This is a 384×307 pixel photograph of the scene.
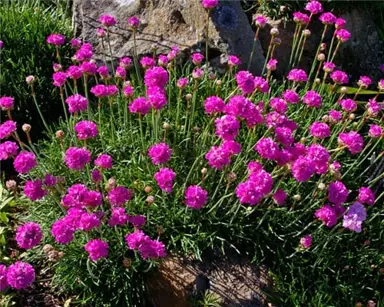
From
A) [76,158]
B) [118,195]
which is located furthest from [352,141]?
[76,158]

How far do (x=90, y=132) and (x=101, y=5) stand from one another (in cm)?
194

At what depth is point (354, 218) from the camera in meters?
2.88

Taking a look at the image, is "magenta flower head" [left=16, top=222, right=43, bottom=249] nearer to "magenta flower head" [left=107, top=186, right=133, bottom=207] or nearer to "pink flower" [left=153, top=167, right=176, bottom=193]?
"magenta flower head" [left=107, top=186, right=133, bottom=207]

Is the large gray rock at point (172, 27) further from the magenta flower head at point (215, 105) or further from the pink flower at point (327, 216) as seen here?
the pink flower at point (327, 216)

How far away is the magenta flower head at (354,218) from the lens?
113 inches

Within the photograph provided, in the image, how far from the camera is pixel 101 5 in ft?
14.4

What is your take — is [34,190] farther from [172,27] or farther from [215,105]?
[172,27]

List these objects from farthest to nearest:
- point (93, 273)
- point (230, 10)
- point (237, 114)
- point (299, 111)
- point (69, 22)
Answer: point (69, 22) → point (230, 10) → point (299, 111) → point (93, 273) → point (237, 114)

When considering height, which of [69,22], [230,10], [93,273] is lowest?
[93,273]

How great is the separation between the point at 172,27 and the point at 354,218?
6.71 feet

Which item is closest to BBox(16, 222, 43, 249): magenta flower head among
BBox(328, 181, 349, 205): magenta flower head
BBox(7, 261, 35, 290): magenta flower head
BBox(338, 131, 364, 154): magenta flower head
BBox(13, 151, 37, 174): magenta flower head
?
BBox(7, 261, 35, 290): magenta flower head

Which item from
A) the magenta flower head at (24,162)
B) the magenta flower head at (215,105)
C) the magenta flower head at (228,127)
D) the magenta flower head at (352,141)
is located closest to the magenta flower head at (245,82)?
the magenta flower head at (215,105)

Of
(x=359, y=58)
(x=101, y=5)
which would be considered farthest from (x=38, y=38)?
(x=359, y=58)

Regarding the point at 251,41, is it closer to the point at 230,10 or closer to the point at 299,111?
the point at 230,10
